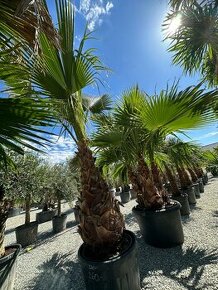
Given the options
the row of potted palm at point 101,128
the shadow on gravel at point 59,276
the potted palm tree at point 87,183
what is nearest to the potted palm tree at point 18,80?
the row of potted palm at point 101,128

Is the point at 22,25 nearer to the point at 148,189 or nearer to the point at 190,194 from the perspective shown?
the point at 148,189

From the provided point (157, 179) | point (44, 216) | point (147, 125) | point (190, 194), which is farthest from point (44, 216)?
point (147, 125)

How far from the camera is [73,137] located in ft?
9.70

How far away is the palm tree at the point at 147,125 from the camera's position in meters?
3.14

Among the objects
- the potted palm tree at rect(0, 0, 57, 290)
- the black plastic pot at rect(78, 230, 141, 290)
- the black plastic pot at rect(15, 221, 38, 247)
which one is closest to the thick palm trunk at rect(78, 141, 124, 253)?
the black plastic pot at rect(78, 230, 141, 290)

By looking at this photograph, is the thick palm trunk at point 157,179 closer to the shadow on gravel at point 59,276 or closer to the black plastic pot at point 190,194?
the shadow on gravel at point 59,276

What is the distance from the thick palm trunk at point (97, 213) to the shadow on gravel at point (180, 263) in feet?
3.23

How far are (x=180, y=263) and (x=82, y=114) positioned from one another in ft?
8.98

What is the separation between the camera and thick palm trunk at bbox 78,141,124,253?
2.63 meters

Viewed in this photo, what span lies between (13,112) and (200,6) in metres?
3.49

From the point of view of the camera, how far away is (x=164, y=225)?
4020 millimetres

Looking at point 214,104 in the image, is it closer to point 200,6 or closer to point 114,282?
point 200,6

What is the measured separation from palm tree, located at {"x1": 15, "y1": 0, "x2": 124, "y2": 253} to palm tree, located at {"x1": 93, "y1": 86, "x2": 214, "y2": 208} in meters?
0.87

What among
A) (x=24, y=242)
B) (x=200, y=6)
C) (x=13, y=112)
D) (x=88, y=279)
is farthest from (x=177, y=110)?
(x=24, y=242)
